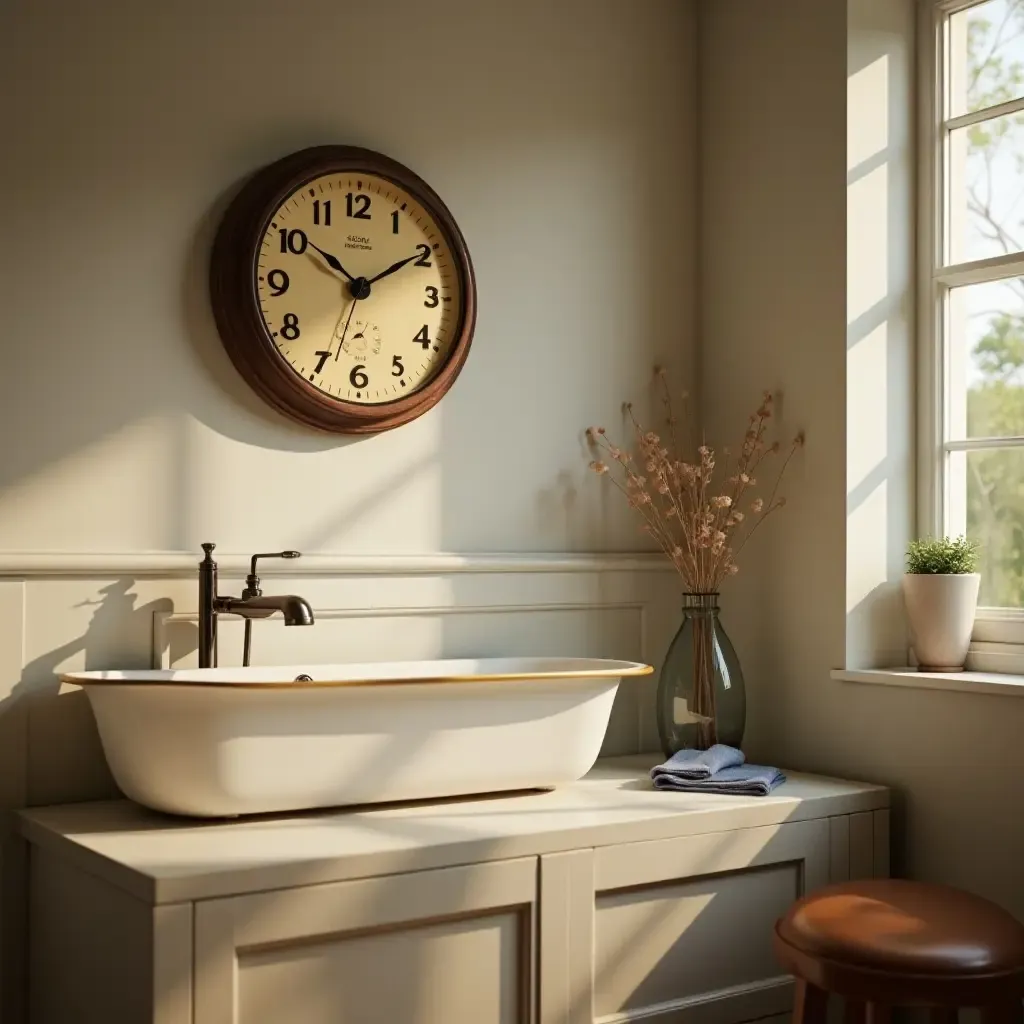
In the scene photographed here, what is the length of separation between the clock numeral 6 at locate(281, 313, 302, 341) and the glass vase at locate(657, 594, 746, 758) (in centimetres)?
97

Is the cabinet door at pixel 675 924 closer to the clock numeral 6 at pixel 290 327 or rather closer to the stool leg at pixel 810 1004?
the stool leg at pixel 810 1004

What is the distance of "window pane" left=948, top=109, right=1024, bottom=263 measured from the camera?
8.78 feet

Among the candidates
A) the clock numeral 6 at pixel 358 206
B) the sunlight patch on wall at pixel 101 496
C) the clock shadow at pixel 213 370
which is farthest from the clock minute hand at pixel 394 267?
the sunlight patch on wall at pixel 101 496

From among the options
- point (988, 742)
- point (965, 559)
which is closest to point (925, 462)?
point (965, 559)

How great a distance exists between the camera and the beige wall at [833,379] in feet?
8.96

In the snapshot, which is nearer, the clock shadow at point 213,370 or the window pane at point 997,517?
the clock shadow at point 213,370

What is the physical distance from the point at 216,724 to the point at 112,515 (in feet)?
1.83

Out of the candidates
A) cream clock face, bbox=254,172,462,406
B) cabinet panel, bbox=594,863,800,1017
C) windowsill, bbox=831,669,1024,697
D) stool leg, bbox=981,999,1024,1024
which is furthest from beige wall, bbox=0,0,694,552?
stool leg, bbox=981,999,1024,1024

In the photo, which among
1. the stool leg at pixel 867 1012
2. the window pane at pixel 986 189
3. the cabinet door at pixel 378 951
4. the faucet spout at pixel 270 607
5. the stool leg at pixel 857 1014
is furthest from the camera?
the window pane at pixel 986 189

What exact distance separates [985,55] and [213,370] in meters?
1.73

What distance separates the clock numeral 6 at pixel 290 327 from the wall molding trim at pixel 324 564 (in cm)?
43

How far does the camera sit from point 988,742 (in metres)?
2.44

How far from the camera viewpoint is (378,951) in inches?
→ 76.2

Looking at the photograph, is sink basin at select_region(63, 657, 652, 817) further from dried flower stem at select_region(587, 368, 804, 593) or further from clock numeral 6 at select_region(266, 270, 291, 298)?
clock numeral 6 at select_region(266, 270, 291, 298)
